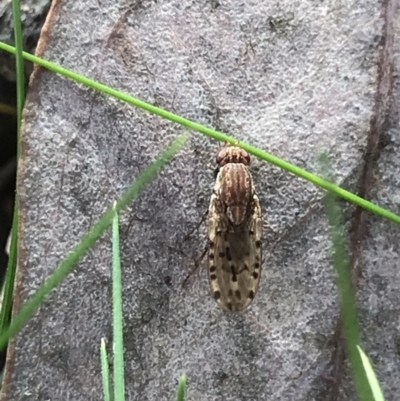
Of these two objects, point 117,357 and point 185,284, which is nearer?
A: point 117,357

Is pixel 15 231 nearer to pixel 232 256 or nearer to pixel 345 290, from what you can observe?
pixel 232 256

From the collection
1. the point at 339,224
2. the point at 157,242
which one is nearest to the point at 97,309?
the point at 157,242

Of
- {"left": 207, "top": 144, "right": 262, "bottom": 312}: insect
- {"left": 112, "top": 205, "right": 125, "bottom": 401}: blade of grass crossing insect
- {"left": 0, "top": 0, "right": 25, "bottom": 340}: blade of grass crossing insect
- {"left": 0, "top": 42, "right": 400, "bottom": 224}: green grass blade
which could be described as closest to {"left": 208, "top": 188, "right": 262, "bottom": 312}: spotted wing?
{"left": 207, "top": 144, "right": 262, "bottom": 312}: insect

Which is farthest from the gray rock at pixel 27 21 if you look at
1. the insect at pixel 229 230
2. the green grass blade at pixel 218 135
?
the insect at pixel 229 230

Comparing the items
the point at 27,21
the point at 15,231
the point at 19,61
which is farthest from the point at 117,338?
the point at 27,21

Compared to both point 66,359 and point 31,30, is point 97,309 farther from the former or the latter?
point 31,30
